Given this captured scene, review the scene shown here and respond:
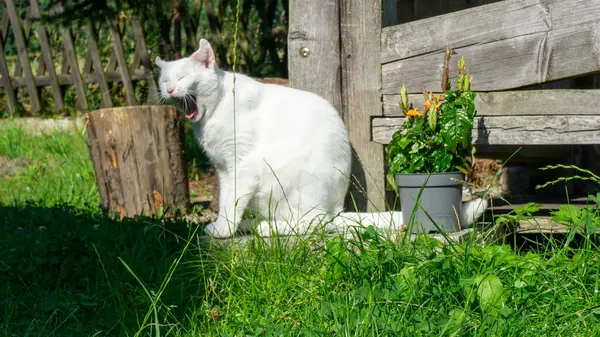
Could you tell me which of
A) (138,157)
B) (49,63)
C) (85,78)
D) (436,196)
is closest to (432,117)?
(436,196)

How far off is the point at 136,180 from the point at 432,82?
2.25 meters

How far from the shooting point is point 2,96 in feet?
31.9

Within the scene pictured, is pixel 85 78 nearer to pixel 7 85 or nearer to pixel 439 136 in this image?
pixel 7 85

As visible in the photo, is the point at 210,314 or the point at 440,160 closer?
the point at 210,314

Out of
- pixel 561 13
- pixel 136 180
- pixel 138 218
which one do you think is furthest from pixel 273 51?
pixel 561 13

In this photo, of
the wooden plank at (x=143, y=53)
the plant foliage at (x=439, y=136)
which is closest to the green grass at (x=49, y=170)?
the wooden plank at (x=143, y=53)

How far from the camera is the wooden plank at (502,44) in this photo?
363cm

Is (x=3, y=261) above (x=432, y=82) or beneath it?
beneath

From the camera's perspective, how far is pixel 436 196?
336 cm

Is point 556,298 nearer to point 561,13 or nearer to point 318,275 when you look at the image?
point 318,275

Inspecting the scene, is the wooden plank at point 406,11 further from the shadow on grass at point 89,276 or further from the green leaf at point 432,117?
the shadow on grass at point 89,276

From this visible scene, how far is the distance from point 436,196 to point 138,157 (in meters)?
2.43

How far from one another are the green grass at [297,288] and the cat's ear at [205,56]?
97 cm

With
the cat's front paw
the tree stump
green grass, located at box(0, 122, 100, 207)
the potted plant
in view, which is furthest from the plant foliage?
green grass, located at box(0, 122, 100, 207)
